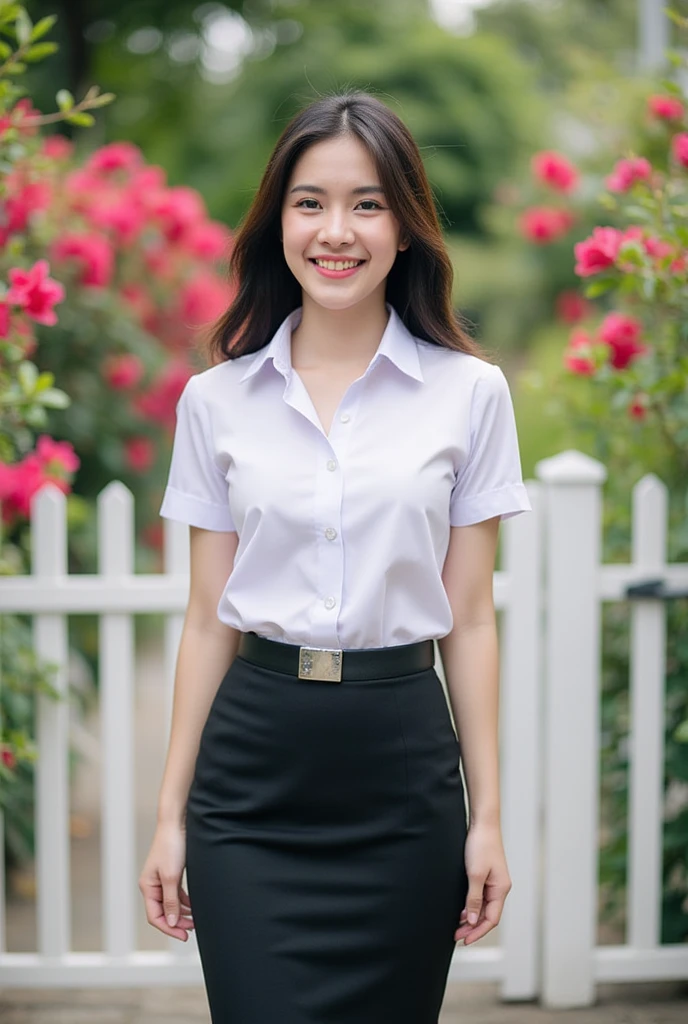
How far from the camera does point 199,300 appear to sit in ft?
17.0

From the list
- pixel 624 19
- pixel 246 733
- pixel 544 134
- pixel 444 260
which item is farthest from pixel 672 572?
pixel 624 19

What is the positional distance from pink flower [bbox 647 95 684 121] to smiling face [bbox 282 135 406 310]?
1.85 meters

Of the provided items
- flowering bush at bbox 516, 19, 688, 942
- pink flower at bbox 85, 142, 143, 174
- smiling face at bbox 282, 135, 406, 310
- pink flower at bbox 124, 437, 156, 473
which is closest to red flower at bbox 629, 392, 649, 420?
flowering bush at bbox 516, 19, 688, 942

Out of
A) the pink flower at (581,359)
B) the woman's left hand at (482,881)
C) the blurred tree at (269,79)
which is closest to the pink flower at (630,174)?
the pink flower at (581,359)

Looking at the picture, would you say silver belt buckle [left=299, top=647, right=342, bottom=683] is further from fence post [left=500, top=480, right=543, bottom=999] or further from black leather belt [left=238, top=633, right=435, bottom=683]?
fence post [left=500, top=480, right=543, bottom=999]

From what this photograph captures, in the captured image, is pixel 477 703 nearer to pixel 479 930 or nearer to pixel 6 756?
pixel 479 930

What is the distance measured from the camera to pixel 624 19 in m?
21.8

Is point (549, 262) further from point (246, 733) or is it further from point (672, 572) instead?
point (246, 733)

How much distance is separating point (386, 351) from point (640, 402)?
1.26 metres

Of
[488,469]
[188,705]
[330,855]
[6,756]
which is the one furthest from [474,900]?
[6,756]

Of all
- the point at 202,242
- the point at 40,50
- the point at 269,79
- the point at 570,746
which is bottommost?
the point at 570,746

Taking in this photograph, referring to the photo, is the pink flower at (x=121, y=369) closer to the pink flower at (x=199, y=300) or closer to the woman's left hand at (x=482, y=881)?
the pink flower at (x=199, y=300)

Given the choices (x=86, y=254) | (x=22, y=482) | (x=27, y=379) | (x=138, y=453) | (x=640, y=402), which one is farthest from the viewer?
(x=138, y=453)

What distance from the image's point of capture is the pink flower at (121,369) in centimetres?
462
